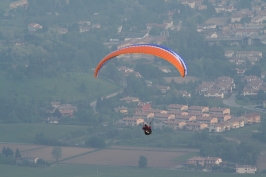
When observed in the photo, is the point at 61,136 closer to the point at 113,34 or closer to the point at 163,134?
the point at 163,134

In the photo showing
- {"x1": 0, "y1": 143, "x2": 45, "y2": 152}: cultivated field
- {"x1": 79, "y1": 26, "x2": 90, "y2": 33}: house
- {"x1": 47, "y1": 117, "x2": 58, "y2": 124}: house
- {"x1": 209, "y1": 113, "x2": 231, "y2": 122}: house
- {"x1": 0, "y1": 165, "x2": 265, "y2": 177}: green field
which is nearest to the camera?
{"x1": 0, "y1": 165, "x2": 265, "y2": 177}: green field

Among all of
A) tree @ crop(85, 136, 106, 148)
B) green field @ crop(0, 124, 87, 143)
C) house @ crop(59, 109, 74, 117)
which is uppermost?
house @ crop(59, 109, 74, 117)

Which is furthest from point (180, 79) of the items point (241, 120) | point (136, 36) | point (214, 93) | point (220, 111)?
point (136, 36)

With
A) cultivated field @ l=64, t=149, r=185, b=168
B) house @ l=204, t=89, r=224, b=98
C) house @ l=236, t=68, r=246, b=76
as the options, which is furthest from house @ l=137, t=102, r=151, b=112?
cultivated field @ l=64, t=149, r=185, b=168

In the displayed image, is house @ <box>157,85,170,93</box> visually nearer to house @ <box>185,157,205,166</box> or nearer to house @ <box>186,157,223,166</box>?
house @ <box>186,157,223,166</box>

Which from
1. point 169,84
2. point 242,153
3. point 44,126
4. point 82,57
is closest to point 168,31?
point 82,57
